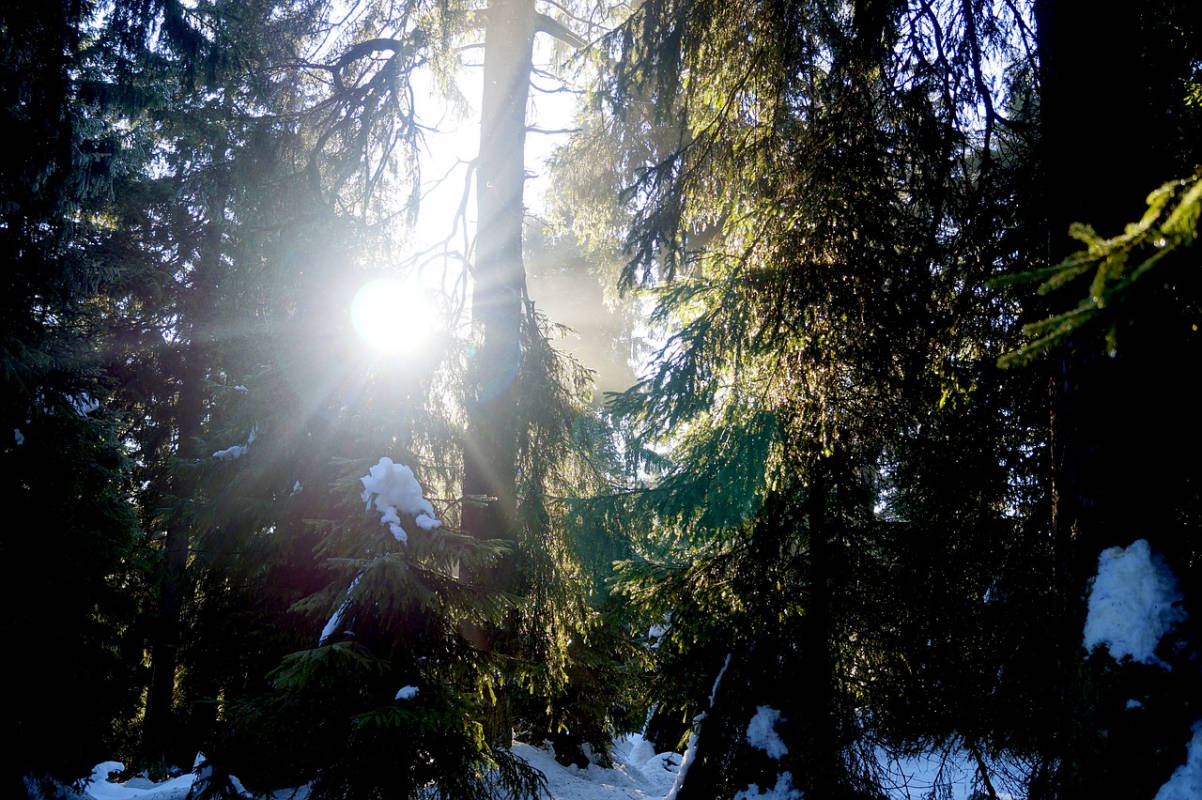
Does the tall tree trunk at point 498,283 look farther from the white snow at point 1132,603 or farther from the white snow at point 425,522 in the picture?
the white snow at point 1132,603

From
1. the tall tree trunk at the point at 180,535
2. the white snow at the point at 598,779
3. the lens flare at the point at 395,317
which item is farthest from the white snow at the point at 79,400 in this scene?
the white snow at the point at 598,779

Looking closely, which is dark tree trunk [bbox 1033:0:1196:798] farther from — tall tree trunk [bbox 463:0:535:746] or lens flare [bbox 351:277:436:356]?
lens flare [bbox 351:277:436:356]

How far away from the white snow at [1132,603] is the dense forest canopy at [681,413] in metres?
0.01

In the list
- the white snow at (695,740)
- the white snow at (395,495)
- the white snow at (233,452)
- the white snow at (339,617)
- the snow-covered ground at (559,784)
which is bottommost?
the snow-covered ground at (559,784)

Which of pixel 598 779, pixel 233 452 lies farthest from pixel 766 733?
pixel 233 452

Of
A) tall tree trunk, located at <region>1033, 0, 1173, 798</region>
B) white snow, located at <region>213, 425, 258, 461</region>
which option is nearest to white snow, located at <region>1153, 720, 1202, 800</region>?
tall tree trunk, located at <region>1033, 0, 1173, 798</region>

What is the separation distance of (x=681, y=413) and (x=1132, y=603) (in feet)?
9.52

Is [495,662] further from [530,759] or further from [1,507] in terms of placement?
[1,507]

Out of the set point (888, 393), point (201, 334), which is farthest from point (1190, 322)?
point (201, 334)

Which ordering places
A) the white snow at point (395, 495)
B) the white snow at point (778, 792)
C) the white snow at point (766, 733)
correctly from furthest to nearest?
1. the white snow at point (766, 733)
2. the white snow at point (778, 792)
3. the white snow at point (395, 495)

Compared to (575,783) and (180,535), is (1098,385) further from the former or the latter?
(180,535)

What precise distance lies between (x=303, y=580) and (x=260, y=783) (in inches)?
141

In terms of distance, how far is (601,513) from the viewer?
6844 mm

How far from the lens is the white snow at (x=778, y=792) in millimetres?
5267
